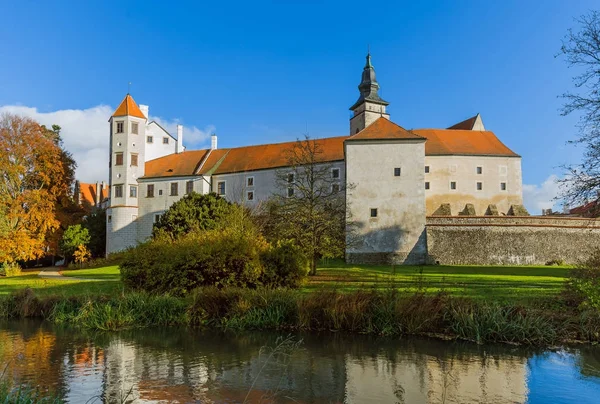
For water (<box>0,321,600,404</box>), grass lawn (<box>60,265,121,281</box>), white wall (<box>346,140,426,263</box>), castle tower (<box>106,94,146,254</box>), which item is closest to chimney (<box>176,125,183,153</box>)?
castle tower (<box>106,94,146,254</box>)

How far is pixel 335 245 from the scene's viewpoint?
23219 millimetres

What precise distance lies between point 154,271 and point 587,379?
1235 cm

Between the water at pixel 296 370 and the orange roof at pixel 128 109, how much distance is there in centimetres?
3634

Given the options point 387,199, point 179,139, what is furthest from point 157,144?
point 387,199

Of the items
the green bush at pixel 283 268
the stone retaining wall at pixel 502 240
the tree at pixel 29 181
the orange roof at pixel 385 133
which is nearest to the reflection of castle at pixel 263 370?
the green bush at pixel 283 268

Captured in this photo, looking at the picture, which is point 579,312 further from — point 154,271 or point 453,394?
point 154,271

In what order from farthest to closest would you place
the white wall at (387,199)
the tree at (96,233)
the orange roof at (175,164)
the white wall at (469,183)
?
the orange roof at (175,164) → the white wall at (469,183) → the tree at (96,233) → the white wall at (387,199)

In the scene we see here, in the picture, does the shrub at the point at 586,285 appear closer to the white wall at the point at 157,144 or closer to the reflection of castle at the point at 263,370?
the reflection of castle at the point at 263,370

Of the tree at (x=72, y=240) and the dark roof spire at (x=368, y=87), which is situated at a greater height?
the dark roof spire at (x=368, y=87)

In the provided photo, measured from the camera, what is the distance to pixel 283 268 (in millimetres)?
17297

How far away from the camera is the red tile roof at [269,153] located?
145 feet

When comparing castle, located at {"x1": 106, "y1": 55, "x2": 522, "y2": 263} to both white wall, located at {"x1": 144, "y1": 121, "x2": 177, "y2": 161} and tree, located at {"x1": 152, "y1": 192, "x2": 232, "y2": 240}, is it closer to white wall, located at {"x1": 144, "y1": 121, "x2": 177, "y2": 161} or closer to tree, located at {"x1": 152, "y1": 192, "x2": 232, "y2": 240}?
white wall, located at {"x1": 144, "y1": 121, "x2": 177, "y2": 161}

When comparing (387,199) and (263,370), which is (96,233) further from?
(263,370)

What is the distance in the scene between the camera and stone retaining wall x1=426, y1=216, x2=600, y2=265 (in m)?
32.6
